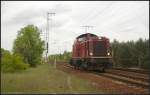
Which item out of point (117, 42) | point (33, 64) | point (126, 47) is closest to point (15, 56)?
point (33, 64)

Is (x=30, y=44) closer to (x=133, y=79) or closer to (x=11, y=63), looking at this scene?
(x=11, y=63)

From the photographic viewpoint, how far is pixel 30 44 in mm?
51438

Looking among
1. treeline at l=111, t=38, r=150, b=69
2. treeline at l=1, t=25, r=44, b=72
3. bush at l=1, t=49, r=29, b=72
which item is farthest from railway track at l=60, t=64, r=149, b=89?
treeline at l=1, t=25, r=44, b=72

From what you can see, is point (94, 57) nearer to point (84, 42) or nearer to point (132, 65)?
point (84, 42)

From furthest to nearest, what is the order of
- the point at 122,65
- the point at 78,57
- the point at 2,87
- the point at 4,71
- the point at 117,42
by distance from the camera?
the point at 117,42 → the point at 122,65 → the point at 78,57 → the point at 4,71 → the point at 2,87

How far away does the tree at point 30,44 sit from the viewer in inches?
1964

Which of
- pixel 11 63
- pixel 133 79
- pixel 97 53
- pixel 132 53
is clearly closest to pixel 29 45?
pixel 132 53

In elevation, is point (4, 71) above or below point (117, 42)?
below

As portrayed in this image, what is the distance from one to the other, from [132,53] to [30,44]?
13.8 meters

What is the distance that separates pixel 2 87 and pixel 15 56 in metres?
14.2

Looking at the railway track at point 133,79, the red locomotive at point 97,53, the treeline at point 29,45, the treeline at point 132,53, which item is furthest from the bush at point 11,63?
the treeline at point 132,53

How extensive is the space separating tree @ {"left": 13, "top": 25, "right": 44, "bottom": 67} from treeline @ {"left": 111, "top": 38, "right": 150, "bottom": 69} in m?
10.9

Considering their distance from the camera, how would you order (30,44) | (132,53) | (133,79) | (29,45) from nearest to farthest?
1. (133,79)
2. (132,53)
3. (29,45)
4. (30,44)

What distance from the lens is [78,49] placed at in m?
43.0
